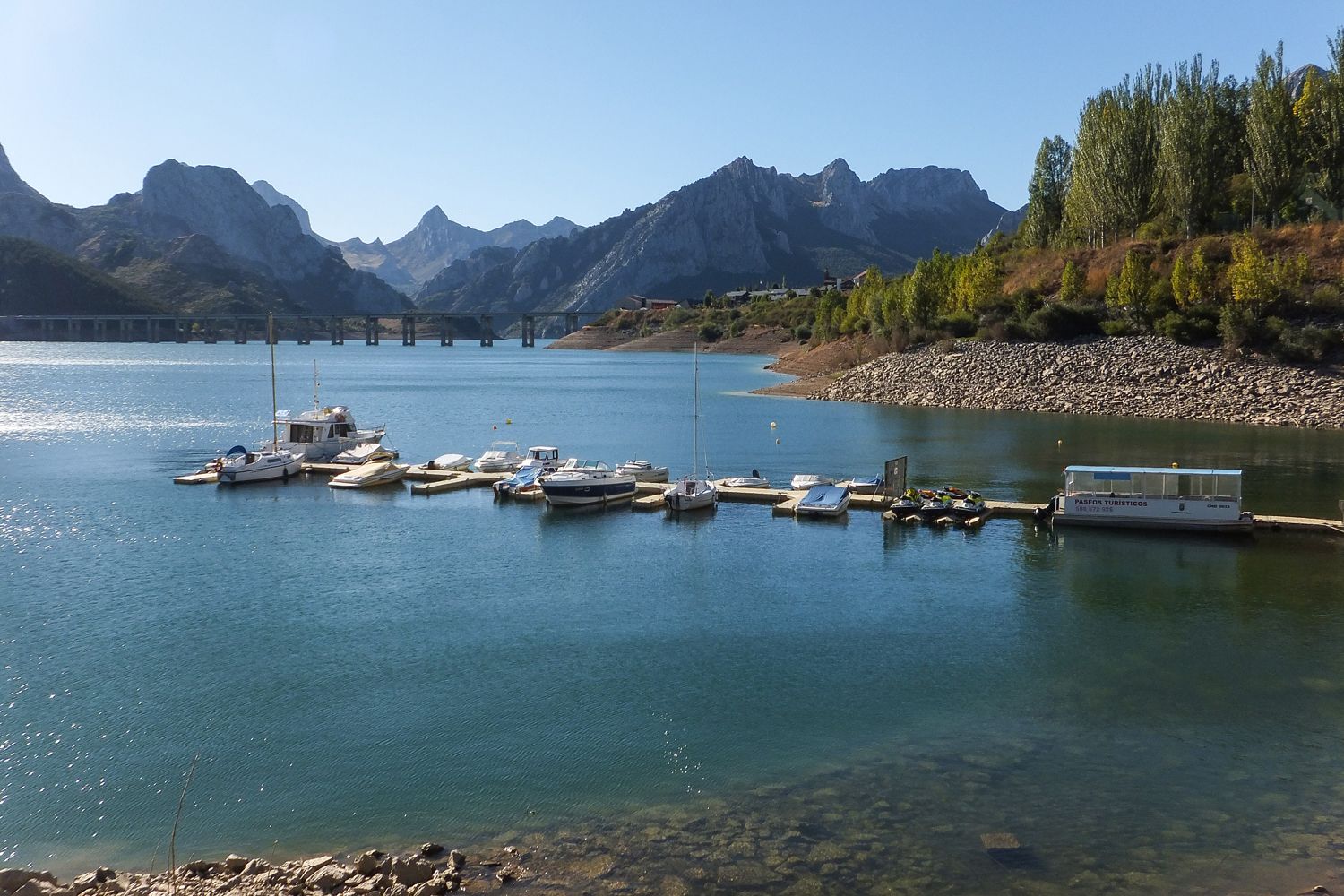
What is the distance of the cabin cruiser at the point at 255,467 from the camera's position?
200 feet

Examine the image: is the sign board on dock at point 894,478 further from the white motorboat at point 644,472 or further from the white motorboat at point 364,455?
the white motorboat at point 364,455

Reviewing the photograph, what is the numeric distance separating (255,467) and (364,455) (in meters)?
7.77

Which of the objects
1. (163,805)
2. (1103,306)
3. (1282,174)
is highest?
(1282,174)

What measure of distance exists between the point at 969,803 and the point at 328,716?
47.8ft

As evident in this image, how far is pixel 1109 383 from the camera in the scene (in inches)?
3725

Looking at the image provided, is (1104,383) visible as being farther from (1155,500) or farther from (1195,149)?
(1155,500)

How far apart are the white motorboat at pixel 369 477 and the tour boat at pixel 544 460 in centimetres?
783

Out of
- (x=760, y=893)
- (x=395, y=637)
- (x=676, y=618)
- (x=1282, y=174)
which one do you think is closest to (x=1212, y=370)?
(x=1282, y=174)

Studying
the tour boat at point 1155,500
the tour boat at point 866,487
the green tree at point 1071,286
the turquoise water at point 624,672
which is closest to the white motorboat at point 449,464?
the turquoise water at point 624,672

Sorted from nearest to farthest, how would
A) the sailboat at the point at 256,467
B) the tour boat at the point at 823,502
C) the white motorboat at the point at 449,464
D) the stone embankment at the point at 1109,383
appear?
the tour boat at the point at 823,502, the sailboat at the point at 256,467, the white motorboat at the point at 449,464, the stone embankment at the point at 1109,383

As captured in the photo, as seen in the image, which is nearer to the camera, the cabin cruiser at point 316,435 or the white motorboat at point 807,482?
the white motorboat at point 807,482

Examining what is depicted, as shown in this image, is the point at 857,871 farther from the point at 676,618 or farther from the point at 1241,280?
the point at 1241,280

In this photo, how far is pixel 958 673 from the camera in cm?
2747

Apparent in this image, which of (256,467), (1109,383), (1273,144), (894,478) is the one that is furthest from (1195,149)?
(256,467)
